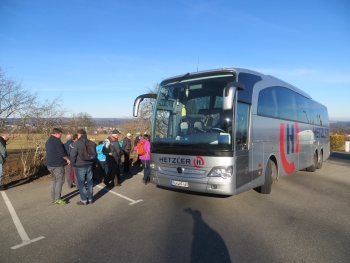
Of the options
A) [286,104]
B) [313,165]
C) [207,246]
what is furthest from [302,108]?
[207,246]

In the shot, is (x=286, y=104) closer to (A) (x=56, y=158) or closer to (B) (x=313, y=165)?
(B) (x=313, y=165)

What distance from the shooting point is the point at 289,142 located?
365 inches

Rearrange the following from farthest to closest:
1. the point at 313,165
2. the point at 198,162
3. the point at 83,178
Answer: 1. the point at 313,165
2. the point at 83,178
3. the point at 198,162

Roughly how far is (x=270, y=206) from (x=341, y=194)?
297cm

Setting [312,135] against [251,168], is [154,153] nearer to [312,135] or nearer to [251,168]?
[251,168]

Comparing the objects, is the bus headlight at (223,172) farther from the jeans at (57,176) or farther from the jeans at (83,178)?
the jeans at (57,176)

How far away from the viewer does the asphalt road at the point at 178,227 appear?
4.09m

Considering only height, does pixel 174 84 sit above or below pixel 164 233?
above

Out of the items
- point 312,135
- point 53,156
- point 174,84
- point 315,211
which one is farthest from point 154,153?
point 312,135

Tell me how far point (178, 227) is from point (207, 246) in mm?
993

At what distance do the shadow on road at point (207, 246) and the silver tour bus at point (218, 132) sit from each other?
1147 mm

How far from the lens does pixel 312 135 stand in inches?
470

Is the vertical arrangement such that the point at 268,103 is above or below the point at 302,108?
below

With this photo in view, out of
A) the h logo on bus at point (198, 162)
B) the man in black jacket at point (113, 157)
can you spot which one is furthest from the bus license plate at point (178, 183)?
the man in black jacket at point (113, 157)
